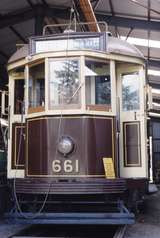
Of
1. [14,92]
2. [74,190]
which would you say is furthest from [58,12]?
[74,190]

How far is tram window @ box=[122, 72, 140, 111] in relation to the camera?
7.26 metres

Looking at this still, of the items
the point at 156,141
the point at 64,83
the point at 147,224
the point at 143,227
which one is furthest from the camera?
the point at 156,141

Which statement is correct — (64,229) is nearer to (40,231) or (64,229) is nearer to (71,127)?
(40,231)

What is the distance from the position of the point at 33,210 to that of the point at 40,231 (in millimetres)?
628

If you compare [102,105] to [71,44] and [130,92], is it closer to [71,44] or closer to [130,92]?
[130,92]

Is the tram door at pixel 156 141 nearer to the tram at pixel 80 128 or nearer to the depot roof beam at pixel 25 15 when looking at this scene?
the depot roof beam at pixel 25 15

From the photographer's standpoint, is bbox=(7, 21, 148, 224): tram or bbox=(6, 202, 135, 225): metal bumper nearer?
bbox=(6, 202, 135, 225): metal bumper

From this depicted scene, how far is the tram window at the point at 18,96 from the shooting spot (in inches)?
299

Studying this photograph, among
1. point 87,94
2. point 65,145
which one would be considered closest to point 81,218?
point 65,145

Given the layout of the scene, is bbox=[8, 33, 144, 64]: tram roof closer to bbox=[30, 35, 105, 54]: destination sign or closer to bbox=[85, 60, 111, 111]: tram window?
bbox=[30, 35, 105, 54]: destination sign

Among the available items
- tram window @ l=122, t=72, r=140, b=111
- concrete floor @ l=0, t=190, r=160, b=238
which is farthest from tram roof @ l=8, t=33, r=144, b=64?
concrete floor @ l=0, t=190, r=160, b=238

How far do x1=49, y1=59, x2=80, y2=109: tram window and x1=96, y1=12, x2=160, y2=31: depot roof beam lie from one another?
7829 millimetres

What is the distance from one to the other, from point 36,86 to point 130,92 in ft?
5.10

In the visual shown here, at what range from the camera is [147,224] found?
7.39 m
